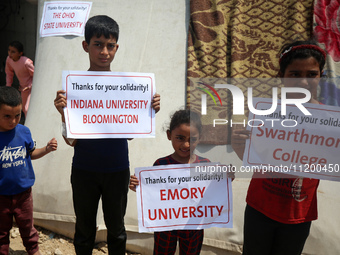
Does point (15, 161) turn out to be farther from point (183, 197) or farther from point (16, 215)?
point (183, 197)

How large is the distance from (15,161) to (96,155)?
1.82ft

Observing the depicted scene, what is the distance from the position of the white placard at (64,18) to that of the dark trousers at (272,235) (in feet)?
7.27

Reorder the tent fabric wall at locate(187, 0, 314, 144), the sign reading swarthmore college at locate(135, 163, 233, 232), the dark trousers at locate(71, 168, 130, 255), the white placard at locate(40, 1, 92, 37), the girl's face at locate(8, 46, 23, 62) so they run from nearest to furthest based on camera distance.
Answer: the sign reading swarthmore college at locate(135, 163, 233, 232) < the dark trousers at locate(71, 168, 130, 255) < the tent fabric wall at locate(187, 0, 314, 144) < the white placard at locate(40, 1, 92, 37) < the girl's face at locate(8, 46, 23, 62)

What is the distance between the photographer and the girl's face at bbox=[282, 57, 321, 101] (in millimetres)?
1687

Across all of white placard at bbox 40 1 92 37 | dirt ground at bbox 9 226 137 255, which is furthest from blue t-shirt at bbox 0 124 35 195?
white placard at bbox 40 1 92 37

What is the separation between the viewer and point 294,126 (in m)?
1.75

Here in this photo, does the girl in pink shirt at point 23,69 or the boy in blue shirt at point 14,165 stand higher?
the girl in pink shirt at point 23,69

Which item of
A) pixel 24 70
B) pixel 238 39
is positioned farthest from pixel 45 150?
pixel 24 70

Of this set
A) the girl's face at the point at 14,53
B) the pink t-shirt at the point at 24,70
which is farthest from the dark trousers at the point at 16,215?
the girl's face at the point at 14,53

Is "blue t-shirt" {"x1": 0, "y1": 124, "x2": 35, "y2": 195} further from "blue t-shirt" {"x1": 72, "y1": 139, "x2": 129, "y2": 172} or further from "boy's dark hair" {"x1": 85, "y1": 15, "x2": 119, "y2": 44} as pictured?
"boy's dark hair" {"x1": 85, "y1": 15, "x2": 119, "y2": 44}

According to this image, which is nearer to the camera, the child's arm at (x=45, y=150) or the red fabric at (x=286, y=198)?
the red fabric at (x=286, y=198)

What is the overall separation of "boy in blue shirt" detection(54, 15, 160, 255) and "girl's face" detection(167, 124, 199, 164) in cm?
19

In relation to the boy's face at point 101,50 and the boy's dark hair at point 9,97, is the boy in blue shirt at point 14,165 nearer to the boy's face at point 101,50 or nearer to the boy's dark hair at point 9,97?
the boy's dark hair at point 9,97

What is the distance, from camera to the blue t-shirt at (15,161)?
213 cm
